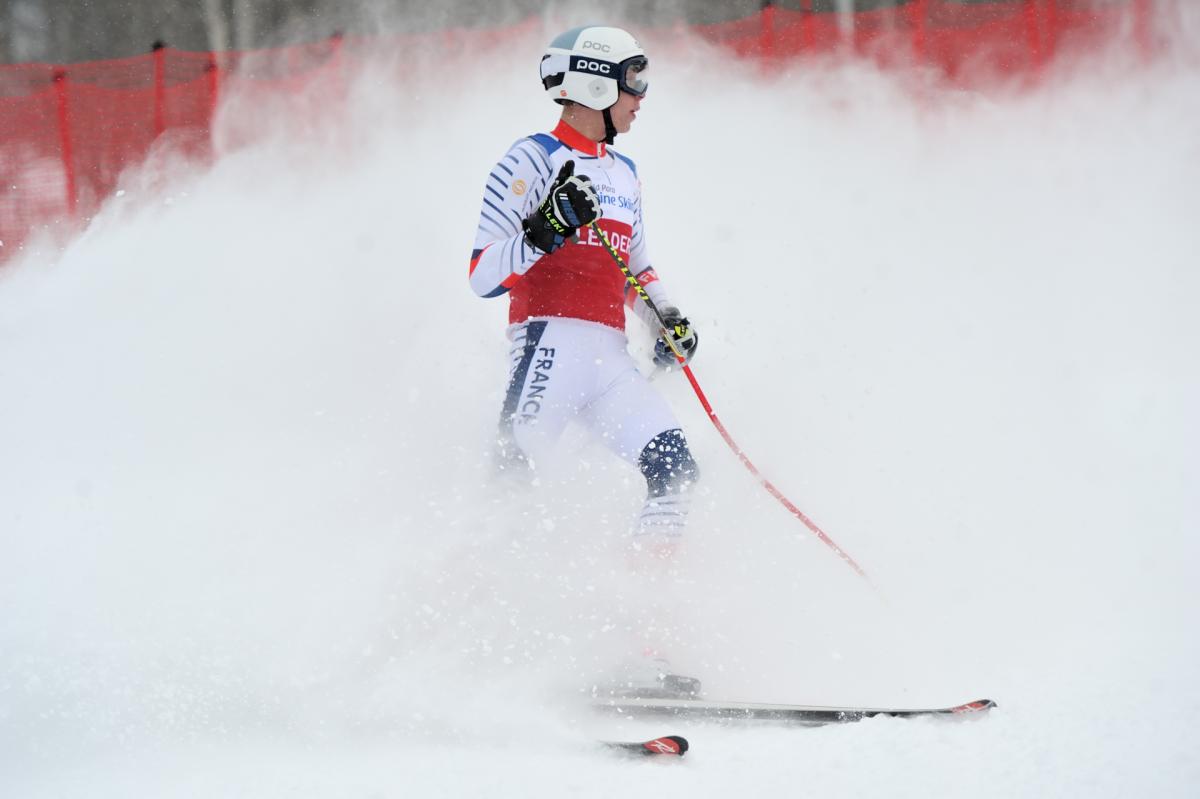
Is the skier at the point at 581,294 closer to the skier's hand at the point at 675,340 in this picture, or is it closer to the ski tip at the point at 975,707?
the skier's hand at the point at 675,340

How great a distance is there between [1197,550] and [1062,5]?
506cm

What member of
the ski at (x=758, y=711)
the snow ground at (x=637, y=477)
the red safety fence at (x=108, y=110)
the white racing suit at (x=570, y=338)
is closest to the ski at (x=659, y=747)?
the snow ground at (x=637, y=477)

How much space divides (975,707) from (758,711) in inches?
24.0

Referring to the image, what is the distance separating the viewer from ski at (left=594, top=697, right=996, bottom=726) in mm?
3092

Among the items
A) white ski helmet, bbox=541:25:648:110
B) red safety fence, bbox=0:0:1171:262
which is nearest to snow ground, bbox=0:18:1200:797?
red safety fence, bbox=0:0:1171:262

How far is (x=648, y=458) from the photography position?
379cm

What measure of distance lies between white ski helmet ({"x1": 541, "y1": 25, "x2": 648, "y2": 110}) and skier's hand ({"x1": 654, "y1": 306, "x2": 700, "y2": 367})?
83 centimetres

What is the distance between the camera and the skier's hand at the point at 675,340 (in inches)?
166

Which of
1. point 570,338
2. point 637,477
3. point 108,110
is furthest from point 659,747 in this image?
point 108,110

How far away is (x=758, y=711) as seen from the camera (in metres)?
3.27

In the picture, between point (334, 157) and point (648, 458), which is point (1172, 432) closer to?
point (648, 458)

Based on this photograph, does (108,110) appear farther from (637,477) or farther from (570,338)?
(570,338)

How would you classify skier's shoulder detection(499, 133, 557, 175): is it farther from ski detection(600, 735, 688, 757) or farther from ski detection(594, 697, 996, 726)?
ski detection(600, 735, 688, 757)

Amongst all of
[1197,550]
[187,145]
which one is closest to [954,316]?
[1197,550]
